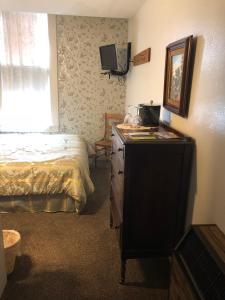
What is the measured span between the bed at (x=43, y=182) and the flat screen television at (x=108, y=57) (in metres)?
1.72

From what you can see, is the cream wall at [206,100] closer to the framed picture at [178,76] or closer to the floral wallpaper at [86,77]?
the framed picture at [178,76]

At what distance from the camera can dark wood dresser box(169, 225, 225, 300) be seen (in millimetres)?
1047

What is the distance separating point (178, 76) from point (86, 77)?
2.77 metres

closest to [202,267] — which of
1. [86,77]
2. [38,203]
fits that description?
[38,203]

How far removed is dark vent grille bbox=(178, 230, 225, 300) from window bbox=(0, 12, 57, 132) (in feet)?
12.1

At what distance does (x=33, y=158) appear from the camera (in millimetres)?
3066

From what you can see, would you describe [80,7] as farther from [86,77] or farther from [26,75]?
[26,75]

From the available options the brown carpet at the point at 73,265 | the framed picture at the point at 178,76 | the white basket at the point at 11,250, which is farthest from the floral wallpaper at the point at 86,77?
the white basket at the point at 11,250

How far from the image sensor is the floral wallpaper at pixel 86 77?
428cm

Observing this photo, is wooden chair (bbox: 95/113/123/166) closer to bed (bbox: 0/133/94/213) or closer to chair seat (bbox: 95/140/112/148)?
chair seat (bbox: 95/140/112/148)

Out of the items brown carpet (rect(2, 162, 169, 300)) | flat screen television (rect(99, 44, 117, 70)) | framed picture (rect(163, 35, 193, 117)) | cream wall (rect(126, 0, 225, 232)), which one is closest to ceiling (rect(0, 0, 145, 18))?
flat screen television (rect(99, 44, 117, 70))

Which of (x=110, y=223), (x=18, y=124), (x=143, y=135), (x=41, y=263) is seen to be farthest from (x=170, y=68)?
(x=18, y=124)

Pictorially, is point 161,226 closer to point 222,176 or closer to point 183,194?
point 183,194

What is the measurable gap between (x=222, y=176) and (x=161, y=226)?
2.19 feet
